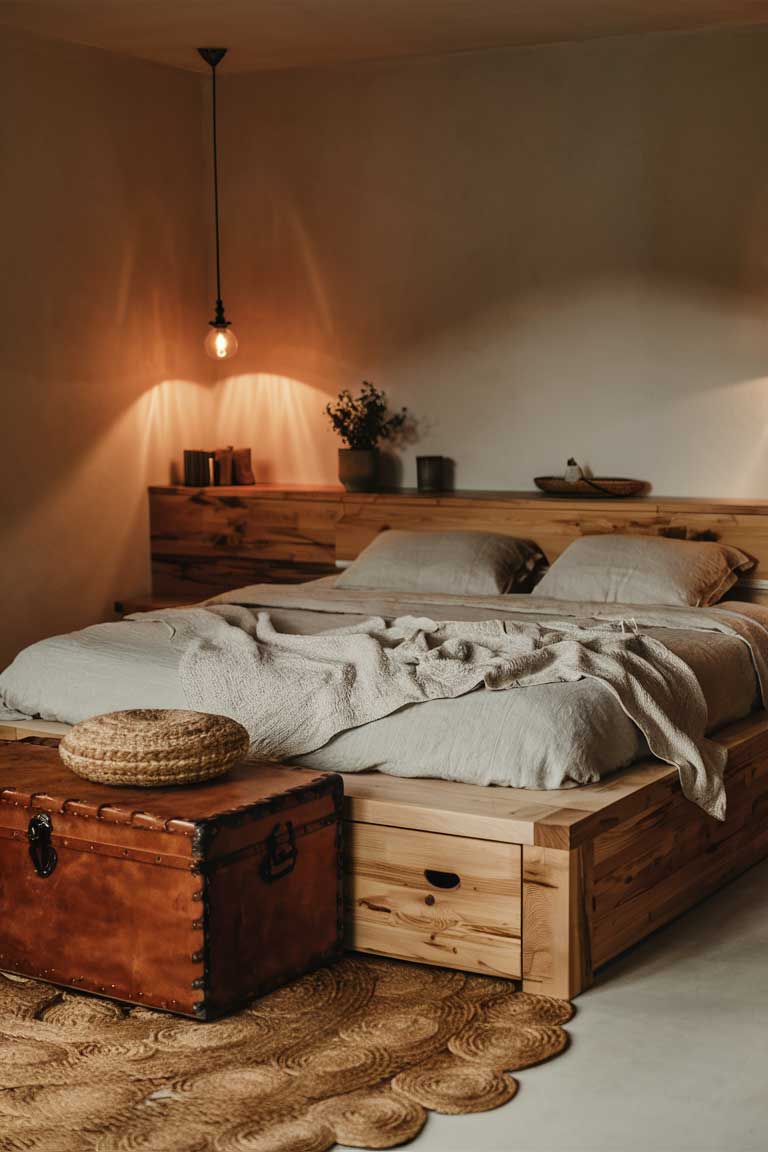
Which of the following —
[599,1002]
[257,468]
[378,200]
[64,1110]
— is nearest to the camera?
[64,1110]

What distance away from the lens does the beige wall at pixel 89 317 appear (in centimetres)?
493

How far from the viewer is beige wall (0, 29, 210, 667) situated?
493cm

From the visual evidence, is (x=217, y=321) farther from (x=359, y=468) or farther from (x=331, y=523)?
(x=331, y=523)

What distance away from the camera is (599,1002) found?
272 centimetres

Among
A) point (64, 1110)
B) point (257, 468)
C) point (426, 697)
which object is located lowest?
point (64, 1110)

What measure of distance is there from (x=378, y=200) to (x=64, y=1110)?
388 centimetres

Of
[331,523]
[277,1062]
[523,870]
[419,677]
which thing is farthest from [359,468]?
[277,1062]

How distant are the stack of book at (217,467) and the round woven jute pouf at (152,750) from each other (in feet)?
9.42

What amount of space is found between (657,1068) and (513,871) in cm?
48

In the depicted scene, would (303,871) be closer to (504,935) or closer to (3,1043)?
(504,935)

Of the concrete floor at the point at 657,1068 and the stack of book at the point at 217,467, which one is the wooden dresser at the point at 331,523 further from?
the concrete floor at the point at 657,1068

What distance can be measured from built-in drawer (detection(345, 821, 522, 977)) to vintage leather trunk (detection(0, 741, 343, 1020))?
0.20 feet

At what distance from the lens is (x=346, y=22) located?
15.3 ft

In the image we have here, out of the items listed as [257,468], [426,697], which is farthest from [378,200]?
[426,697]
